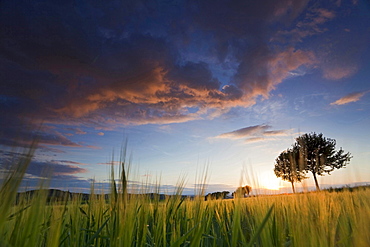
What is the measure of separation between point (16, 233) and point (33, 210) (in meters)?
0.38

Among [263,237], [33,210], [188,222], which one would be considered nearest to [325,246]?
[263,237]

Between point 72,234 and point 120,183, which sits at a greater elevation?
Answer: point 120,183

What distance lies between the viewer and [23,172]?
0.86 m

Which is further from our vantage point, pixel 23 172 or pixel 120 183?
pixel 120 183

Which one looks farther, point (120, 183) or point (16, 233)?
point (120, 183)

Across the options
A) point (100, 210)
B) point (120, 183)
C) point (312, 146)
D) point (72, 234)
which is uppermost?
point (312, 146)

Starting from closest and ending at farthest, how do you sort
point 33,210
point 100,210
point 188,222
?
point 33,210
point 100,210
point 188,222

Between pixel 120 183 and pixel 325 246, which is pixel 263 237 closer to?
pixel 325 246

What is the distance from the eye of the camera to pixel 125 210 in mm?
1118

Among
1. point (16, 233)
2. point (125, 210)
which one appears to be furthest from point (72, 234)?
point (125, 210)

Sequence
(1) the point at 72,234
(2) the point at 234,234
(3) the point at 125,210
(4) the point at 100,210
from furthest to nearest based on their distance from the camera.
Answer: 1. (4) the point at 100,210
2. (1) the point at 72,234
3. (3) the point at 125,210
4. (2) the point at 234,234

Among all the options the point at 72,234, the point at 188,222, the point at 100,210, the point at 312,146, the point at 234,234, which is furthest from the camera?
the point at 312,146

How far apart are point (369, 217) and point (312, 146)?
3137 centimetres

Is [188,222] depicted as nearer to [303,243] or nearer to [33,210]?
[303,243]
